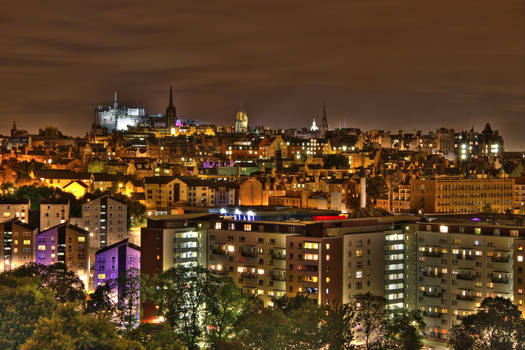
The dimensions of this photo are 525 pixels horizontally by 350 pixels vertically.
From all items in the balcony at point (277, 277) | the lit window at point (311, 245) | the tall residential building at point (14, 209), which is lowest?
the balcony at point (277, 277)

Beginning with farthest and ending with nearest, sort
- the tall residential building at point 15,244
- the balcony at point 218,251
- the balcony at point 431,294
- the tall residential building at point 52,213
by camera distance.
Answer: the tall residential building at point 52,213, the tall residential building at point 15,244, the balcony at point 218,251, the balcony at point 431,294

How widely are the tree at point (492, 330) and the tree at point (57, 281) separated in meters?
13.6

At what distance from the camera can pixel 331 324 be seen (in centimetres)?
2645

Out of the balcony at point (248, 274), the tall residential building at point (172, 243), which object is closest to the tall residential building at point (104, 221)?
the tall residential building at point (172, 243)

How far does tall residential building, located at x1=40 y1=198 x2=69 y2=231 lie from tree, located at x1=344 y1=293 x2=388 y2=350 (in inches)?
1023

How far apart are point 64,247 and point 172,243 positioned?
494 inches

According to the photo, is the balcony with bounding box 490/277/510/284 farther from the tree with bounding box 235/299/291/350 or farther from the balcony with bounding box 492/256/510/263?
the tree with bounding box 235/299/291/350

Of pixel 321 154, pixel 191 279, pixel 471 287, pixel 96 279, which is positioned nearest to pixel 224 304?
pixel 191 279

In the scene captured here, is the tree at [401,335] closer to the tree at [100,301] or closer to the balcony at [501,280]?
the balcony at [501,280]

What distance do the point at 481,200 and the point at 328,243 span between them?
128 ft

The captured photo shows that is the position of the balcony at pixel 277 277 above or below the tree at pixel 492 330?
above

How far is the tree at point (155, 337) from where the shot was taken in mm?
22938

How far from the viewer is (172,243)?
36.8 m

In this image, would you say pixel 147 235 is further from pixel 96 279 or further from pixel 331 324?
pixel 331 324
